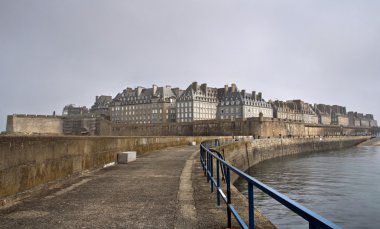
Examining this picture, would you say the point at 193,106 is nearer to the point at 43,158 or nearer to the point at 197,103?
the point at 197,103

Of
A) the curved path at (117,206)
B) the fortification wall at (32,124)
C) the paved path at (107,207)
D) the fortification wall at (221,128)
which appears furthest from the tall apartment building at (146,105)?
the paved path at (107,207)

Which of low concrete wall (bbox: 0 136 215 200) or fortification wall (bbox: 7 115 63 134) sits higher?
fortification wall (bbox: 7 115 63 134)

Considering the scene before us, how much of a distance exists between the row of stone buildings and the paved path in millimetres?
76516

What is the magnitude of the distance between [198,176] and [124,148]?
737 centimetres

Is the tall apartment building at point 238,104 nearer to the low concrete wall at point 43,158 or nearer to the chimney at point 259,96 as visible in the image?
the chimney at point 259,96

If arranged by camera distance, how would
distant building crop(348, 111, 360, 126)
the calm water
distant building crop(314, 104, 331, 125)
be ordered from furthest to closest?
distant building crop(348, 111, 360, 126) < distant building crop(314, 104, 331, 125) < the calm water

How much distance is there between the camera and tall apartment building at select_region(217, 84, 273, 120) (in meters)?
93.1

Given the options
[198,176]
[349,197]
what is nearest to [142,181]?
[198,176]

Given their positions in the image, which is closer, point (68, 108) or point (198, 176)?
point (198, 176)

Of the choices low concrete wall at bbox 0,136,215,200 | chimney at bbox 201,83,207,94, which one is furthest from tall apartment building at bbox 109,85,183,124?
low concrete wall at bbox 0,136,215,200

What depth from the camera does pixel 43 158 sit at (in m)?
7.57

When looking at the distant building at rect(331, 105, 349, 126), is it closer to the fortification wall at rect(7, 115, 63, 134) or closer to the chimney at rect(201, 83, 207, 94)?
the chimney at rect(201, 83, 207, 94)

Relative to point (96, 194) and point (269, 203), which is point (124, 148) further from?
point (96, 194)

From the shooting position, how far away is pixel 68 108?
500ft
